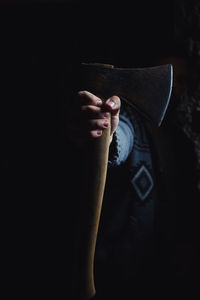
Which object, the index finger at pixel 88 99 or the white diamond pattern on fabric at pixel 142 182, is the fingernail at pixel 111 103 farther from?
the white diamond pattern on fabric at pixel 142 182

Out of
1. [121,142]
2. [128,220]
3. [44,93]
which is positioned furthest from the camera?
[44,93]

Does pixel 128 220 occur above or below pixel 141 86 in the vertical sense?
below

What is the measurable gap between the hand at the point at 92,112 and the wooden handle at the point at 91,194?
0.06 feet

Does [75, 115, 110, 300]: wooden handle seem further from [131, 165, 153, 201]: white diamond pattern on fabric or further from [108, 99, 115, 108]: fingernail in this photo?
[131, 165, 153, 201]: white diamond pattern on fabric

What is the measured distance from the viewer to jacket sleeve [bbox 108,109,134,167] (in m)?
0.81

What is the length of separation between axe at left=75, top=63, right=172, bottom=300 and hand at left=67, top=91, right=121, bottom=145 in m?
0.01

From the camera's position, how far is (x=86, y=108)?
0.61 m

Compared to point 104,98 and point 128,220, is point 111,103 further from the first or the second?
point 128,220

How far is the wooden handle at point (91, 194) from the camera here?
2.08 feet

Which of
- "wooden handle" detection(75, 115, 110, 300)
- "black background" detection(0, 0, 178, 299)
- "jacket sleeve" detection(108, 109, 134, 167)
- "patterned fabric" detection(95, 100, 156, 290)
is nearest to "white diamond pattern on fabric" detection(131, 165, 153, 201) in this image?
"patterned fabric" detection(95, 100, 156, 290)

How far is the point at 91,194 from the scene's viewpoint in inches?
25.5

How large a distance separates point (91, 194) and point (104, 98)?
0.22m

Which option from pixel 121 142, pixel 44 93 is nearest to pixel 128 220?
pixel 121 142

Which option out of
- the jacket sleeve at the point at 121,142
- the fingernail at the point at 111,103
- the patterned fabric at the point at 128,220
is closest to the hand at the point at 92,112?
the fingernail at the point at 111,103
